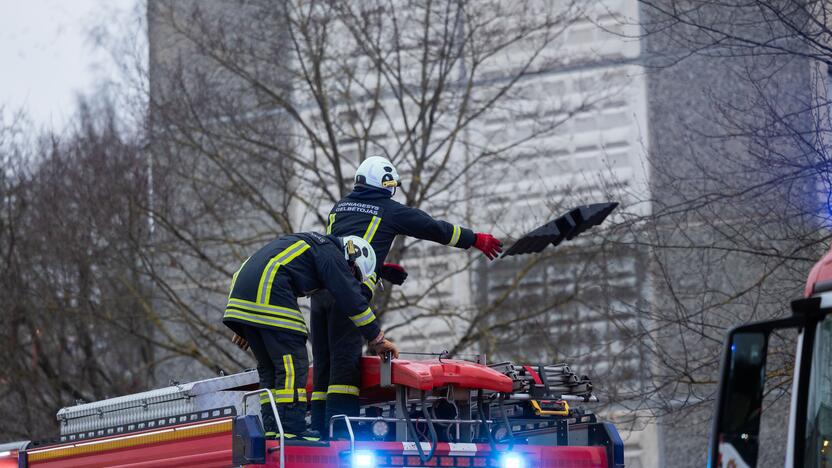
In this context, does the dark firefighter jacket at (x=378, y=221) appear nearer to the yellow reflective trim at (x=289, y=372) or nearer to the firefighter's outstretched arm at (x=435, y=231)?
the firefighter's outstretched arm at (x=435, y=231)

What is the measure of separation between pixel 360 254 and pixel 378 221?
1.49ft

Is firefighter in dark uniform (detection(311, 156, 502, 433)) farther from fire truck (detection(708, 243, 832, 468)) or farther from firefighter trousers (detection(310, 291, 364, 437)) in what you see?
fire truck (detection(708, 243, 832, 468))

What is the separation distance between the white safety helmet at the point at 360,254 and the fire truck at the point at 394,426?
0.56 metres

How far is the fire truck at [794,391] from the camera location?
4.99 meters

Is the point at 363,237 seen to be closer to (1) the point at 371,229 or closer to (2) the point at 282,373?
(1) the point at 371,229

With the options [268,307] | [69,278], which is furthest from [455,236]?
[69,278]

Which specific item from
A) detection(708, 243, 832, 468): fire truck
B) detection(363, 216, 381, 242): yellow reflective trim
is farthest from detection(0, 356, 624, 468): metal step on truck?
detection(708, 243, 832, 468): fire truck

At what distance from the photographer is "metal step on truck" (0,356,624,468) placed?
7.17 m

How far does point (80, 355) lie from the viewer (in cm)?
1966

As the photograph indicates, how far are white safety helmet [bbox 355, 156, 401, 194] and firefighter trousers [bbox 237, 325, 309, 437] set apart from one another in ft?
3.91

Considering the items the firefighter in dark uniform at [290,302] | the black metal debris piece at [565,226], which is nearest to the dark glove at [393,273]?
the black metal debris piece at [565,226]

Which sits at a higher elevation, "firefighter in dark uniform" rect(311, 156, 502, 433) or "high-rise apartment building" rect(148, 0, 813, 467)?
"high-rise apartment building" rect(148, 0, 813, 467)

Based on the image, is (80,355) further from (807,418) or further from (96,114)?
(807,418)

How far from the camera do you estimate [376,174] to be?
873 centimetres
